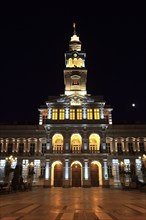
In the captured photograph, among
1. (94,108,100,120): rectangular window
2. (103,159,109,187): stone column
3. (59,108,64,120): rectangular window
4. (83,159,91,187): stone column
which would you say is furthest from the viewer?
(59,108,64,120): rectangular window

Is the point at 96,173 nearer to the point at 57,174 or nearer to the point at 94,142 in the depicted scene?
the point at 94,142

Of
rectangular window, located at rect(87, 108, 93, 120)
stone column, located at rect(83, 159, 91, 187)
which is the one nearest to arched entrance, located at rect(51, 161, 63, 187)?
stone column, located at rect(83, 159, 91, 187)

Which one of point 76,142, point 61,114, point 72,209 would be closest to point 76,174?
point 76,142

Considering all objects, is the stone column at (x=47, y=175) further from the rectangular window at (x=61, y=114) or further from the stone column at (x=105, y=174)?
the stone column at (x=105, y=174)

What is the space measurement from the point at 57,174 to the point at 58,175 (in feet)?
1.00

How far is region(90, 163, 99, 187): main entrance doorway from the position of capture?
46875 millimetres

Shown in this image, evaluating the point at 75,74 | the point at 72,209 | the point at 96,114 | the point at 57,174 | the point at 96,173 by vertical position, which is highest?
the point at 75,74

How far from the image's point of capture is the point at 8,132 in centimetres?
5312

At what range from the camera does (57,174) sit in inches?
1881

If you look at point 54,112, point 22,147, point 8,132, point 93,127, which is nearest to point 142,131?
point 93,127

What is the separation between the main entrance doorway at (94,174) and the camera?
4688 centimetres

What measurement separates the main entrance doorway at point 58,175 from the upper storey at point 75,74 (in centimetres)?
1797

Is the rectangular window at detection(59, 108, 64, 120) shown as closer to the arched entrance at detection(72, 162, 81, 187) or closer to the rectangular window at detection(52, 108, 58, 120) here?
the rectangular window at detection(52, 108, 58, 120)

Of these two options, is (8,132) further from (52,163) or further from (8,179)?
(52,163)
